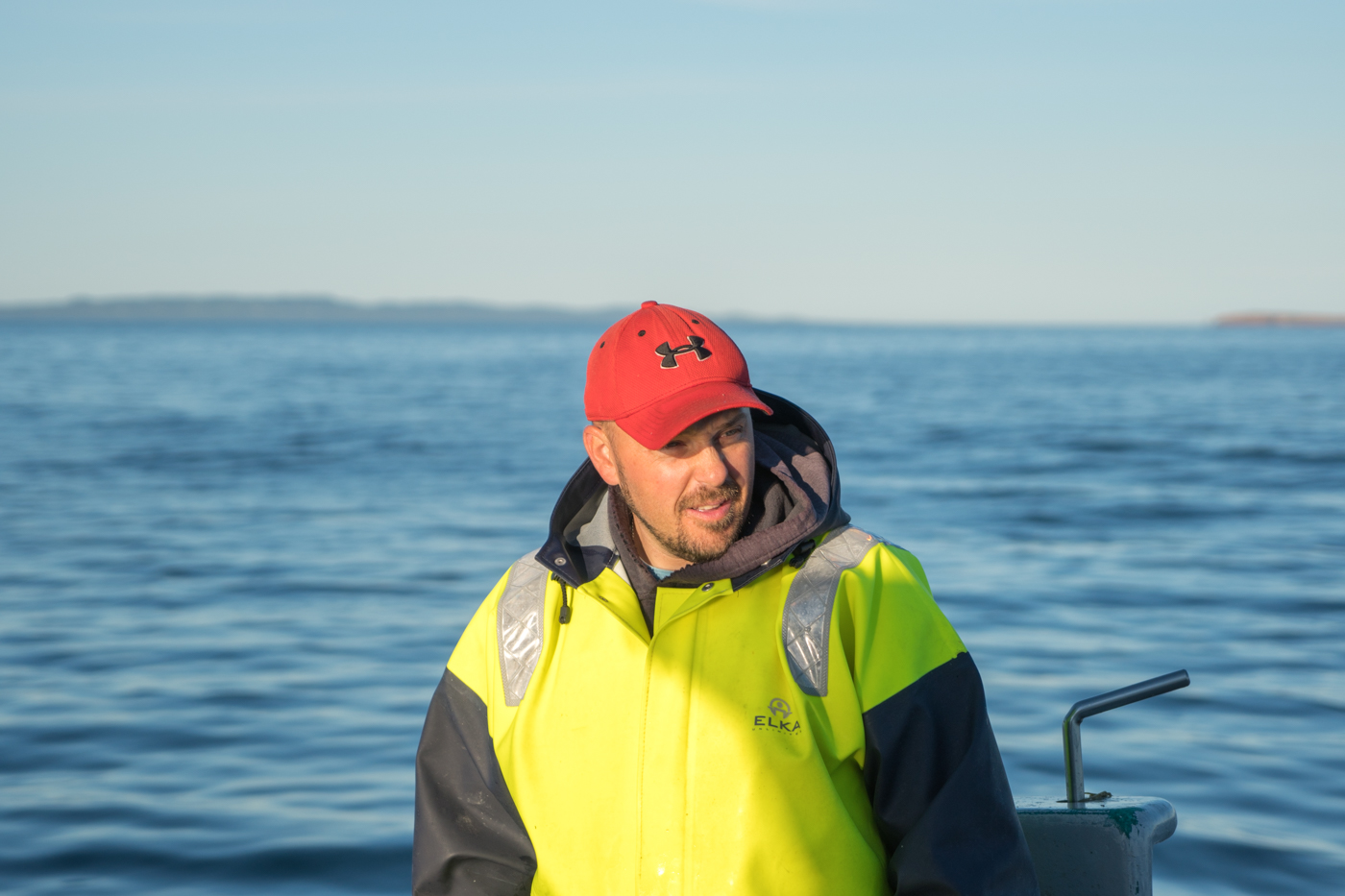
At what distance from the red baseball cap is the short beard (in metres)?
0.13

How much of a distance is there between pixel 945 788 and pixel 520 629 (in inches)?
33.9

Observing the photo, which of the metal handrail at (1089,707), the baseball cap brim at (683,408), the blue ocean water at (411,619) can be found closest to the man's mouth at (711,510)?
the baseball cap brim at (683,408)

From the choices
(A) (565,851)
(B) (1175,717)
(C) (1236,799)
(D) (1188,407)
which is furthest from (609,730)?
(D) (1188,407)

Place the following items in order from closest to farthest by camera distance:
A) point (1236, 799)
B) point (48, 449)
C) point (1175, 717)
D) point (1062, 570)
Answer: point (1236, 799), point (1175, 717), point (1062, 570), point (48, 449)

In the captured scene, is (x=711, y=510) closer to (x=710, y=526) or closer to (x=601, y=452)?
(x=710, y=526)

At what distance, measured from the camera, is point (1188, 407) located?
32.2m

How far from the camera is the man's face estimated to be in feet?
8.22

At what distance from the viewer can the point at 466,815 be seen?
2580mm

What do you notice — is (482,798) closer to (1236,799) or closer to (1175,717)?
(1236,799)

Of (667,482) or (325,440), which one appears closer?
(667,482)

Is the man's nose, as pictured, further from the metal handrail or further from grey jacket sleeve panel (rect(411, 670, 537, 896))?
the metal handrail

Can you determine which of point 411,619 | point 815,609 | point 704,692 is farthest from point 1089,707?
point 411,619

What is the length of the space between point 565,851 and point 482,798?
0.20 meters

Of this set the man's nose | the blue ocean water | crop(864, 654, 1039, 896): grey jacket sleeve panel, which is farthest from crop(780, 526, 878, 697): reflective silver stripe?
the blue ocean water
